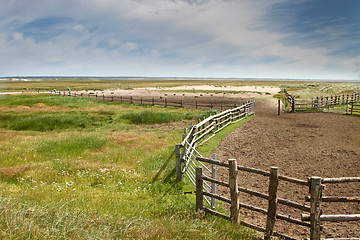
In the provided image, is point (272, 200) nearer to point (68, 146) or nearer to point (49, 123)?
point (68, 146)

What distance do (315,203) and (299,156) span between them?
8586mm

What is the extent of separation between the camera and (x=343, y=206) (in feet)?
26.5

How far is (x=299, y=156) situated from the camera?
1290 cm

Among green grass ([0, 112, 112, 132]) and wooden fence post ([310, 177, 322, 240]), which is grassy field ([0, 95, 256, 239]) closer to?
wooden fence post ([310, 177, 322, 240])

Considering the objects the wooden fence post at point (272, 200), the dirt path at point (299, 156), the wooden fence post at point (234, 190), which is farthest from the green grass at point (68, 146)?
the wooden fence post at point (272, 200)

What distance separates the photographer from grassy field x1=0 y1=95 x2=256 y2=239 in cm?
472

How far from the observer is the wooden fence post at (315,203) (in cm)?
499

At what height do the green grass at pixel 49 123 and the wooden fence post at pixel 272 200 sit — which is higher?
the wooden fence post at pixel 272 200

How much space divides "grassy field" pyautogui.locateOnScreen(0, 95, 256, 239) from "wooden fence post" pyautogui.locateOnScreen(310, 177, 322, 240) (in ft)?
5.02

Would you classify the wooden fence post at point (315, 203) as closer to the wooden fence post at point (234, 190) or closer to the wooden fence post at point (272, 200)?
the wooden fence post at point (272, 200)

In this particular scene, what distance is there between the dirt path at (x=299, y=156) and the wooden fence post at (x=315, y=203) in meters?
1.68

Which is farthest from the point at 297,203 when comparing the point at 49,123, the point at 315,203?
the point at 49,123

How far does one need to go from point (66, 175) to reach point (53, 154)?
435 cm

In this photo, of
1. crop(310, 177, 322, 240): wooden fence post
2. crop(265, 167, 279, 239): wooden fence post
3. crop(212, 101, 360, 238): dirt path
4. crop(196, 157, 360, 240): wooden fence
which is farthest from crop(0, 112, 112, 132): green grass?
crop(310, 177, 322, 240): wooden fence post
